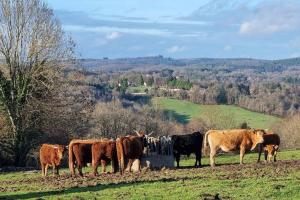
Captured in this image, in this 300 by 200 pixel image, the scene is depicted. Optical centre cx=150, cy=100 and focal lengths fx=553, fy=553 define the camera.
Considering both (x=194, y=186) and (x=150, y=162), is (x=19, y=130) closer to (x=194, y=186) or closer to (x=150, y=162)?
(x=150, y=162)

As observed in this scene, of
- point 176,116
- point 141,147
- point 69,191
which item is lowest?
point 176,116

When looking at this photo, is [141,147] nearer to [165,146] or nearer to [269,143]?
[165,146]

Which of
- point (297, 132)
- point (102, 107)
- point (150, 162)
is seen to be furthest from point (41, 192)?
point (102, 107)

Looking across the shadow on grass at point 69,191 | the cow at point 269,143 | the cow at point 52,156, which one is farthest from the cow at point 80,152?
the cow at point 269,143

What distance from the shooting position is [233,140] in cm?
2766

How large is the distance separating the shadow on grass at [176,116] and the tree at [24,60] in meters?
62.1

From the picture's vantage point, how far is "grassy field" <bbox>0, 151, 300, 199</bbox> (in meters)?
15.2

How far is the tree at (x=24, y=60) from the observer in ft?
129

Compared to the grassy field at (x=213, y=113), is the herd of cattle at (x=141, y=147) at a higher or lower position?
higher

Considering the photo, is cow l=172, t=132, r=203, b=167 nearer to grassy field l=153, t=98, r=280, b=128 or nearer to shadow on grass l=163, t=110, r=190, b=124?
grassy field l=153, t=98, r=280, b=128

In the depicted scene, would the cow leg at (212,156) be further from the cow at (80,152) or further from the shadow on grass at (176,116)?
the shadow on grass at (176,116)

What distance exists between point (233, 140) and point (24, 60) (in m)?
18.7

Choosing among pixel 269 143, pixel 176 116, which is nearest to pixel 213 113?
pixel 176 116

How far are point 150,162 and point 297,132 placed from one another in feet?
175
